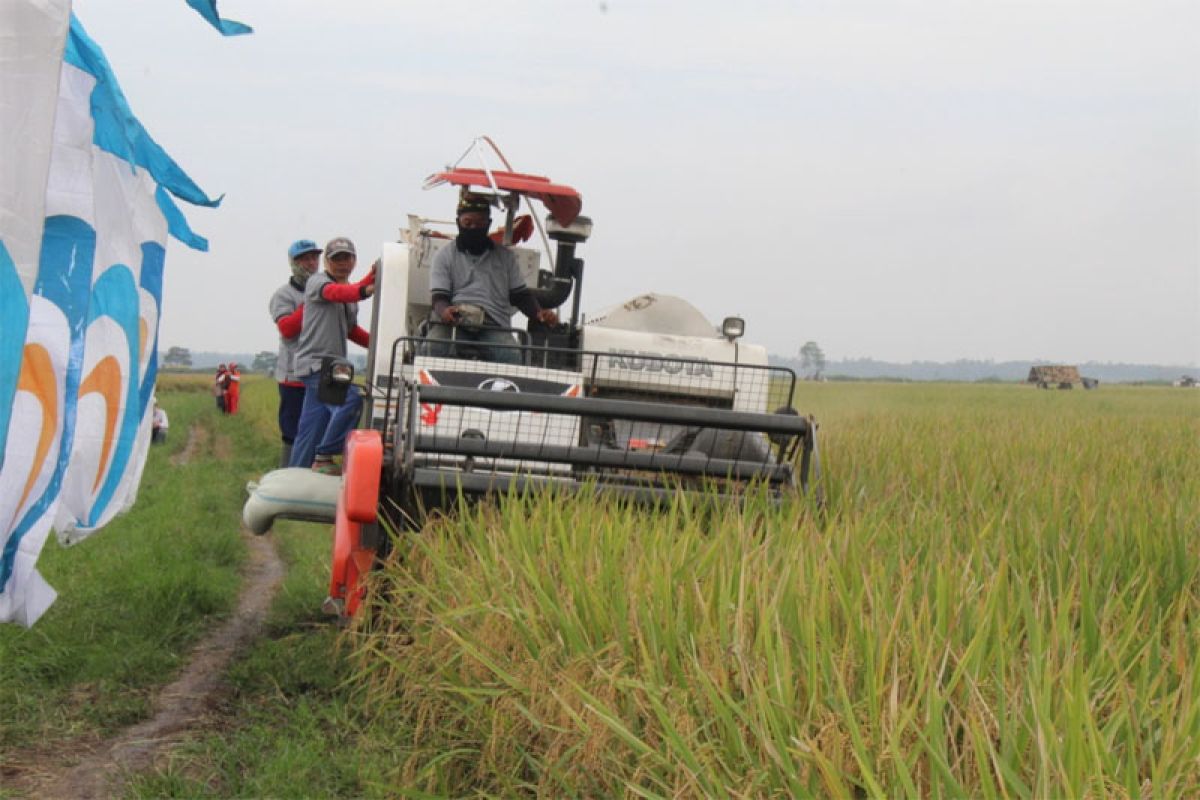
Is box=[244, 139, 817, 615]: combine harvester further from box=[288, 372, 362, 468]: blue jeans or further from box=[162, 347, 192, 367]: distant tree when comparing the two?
box=[162, 347, 192, 367]: distant tree

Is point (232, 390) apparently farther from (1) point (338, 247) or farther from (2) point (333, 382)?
(2) point (333, 382)

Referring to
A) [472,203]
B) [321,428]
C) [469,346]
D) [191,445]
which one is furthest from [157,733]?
[191,445]

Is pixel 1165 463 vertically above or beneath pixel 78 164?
beneath

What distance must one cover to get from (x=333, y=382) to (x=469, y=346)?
82cm

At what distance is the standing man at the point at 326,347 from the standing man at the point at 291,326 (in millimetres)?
275

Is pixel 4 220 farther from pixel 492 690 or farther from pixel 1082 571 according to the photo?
pixel 1082 571

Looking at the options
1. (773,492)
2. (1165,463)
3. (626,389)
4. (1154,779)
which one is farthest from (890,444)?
(1154,779)

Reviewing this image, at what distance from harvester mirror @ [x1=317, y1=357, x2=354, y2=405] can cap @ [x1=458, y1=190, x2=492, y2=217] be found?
47.4 inches

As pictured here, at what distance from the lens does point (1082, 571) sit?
404 centimetres

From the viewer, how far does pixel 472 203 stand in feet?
24.8

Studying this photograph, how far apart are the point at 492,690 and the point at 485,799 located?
0.34m

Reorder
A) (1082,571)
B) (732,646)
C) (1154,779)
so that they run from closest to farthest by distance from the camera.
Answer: (1154,779) < (732,646) < (1082,571)

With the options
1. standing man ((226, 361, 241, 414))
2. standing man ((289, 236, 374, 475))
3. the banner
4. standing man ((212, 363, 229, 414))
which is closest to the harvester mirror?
the banner

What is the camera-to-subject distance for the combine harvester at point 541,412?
18.6ft
